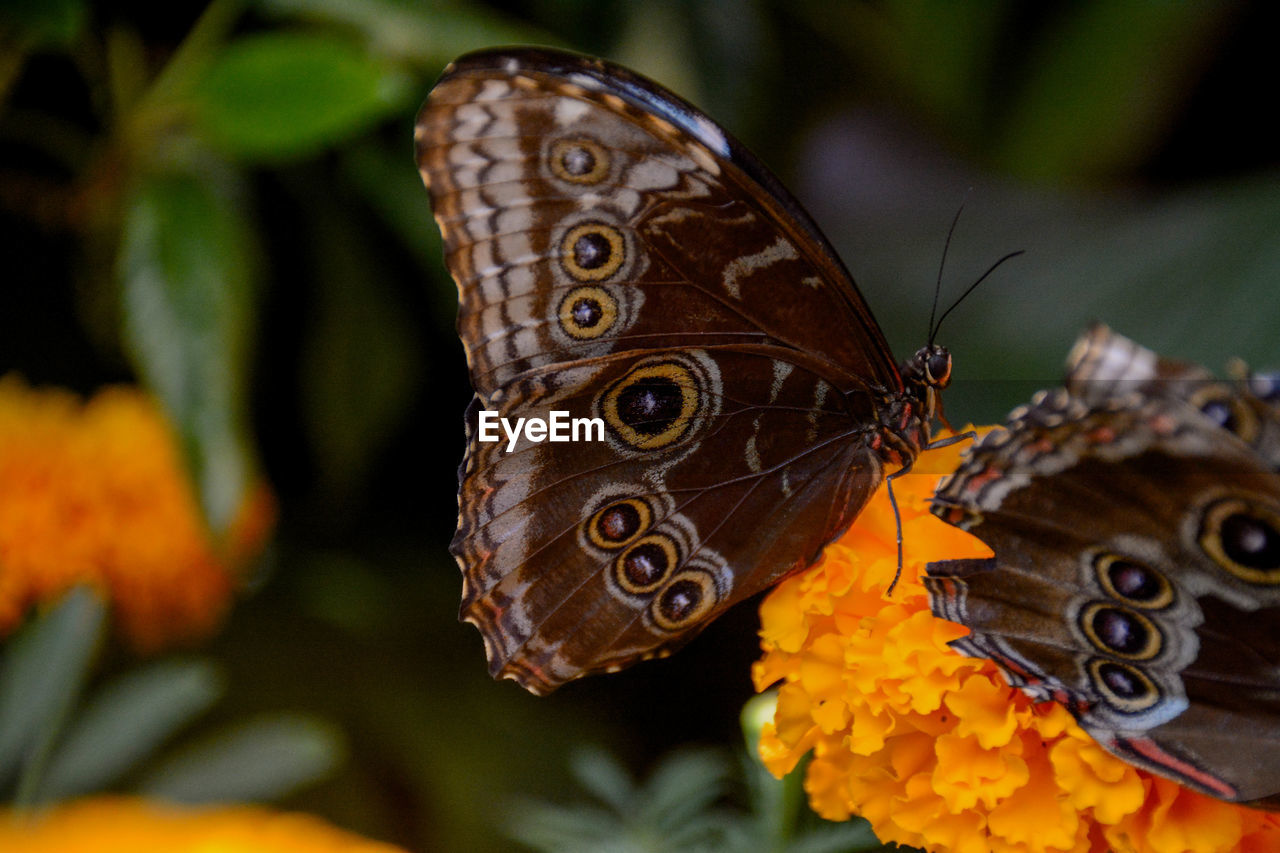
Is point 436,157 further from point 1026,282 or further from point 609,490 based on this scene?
point 1026,282

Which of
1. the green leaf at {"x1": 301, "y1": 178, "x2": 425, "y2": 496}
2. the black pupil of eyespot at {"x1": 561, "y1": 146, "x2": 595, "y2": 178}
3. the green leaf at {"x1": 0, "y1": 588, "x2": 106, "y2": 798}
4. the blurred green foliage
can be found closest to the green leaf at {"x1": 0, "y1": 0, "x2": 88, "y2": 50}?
the blurred green foliage

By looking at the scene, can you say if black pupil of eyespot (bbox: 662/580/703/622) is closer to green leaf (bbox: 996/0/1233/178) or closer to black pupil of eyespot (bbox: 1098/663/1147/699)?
black pupil of eyespot (bbox: 1098/663/1147/699)

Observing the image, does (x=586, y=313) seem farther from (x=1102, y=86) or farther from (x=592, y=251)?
(x=1102, y=86)

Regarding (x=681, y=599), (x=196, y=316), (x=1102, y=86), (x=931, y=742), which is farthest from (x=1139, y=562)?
(x=1102, y=86)

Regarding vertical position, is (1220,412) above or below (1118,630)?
above

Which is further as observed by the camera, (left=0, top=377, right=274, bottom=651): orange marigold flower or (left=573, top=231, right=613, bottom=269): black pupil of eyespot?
(left=0, top=377, right=274, bottom=651): orange marigold flower

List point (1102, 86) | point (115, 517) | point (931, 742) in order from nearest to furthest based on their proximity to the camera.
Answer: point (931, 742)
point (115, 517)
point (1102, 86)

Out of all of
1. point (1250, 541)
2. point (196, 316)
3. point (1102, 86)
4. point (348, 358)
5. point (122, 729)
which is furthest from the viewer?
point (1102, 86)
